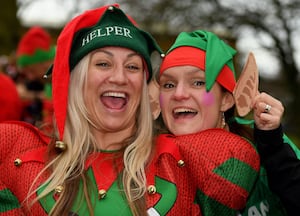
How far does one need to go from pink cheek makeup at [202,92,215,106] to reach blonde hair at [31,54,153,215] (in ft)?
0.91

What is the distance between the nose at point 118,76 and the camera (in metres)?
2.52

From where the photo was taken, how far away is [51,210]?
2.27m

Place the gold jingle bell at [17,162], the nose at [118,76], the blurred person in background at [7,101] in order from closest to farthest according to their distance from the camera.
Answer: the gold jingle bell at [17,162] < the nose at [118,76] < the blurred person in background at [7,101]

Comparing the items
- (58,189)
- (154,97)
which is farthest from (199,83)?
(58,189)

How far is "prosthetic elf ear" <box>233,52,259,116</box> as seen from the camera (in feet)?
8.06

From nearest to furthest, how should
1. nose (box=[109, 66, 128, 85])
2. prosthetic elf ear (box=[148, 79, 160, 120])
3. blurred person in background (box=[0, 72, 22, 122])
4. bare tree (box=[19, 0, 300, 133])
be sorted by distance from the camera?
nose (box=[109, 66, 128, 85])
prosthetic elf ear (box=[148, 79, 160, 120])
blurred person in background (box=[0, 72, 22, 122])
bare tree (box=[19, 0, 300, 133])

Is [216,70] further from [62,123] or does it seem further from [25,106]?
[25,106]

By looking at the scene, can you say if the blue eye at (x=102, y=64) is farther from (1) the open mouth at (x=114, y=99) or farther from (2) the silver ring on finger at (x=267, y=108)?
(2) the silver ring on finger at (x=267, y=108)

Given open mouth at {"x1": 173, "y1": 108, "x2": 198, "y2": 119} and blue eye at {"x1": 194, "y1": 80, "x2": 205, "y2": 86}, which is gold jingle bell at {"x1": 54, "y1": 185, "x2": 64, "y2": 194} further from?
blue eye at {"x1": 194, "y1": 80, "x2": 205, "y2": 86}

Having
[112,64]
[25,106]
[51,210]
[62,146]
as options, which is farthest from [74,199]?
[25,106]

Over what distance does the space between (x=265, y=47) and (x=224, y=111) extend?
9.16 m

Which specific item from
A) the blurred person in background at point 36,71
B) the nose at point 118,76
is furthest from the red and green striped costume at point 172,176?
the blurred person in background at point 36,71

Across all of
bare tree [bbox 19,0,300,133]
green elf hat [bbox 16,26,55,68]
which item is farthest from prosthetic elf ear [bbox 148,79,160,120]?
bare tree [bbox 19,0,300,133]

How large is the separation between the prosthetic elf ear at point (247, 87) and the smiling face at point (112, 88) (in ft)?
1.59
